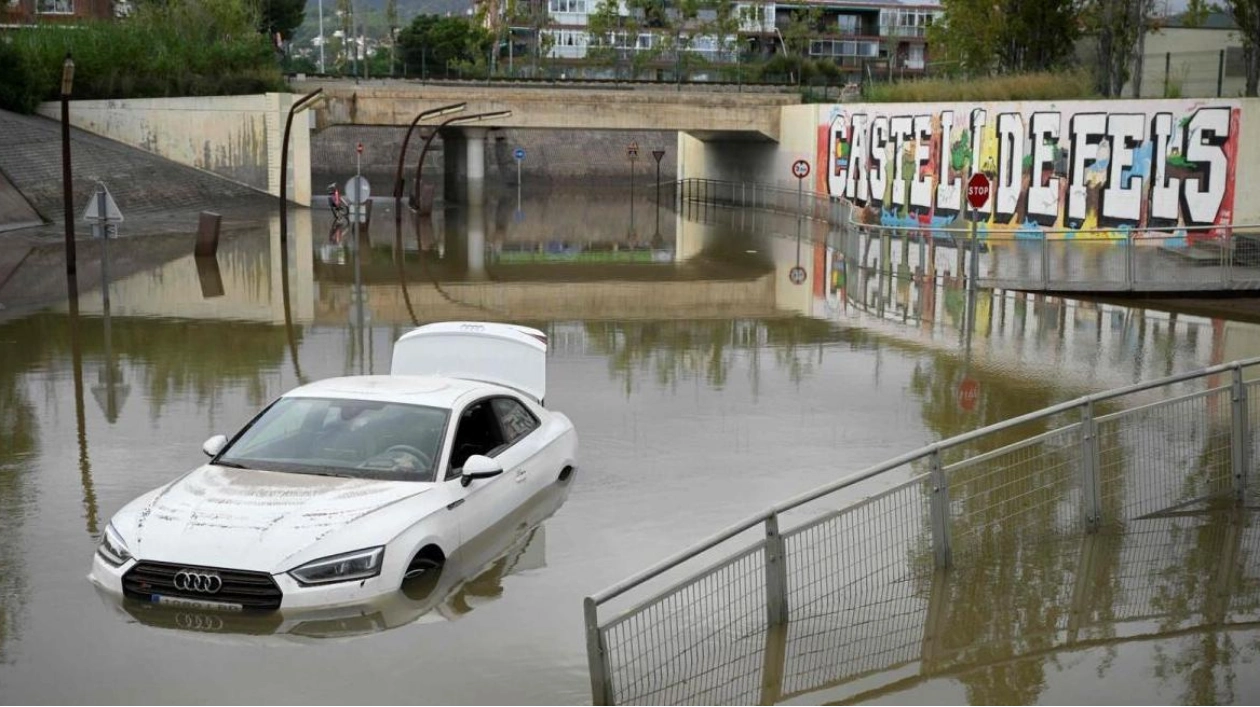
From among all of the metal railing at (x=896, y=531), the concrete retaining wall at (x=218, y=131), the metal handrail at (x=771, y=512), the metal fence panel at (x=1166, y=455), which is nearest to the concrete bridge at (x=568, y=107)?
the concrete retaining wall at (x=218, y=131)

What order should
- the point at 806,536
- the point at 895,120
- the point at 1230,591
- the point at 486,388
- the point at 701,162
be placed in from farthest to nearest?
the point at 701,162
the point at 895,120
the point at 486,388
the point at 1230,591
the point at 806,536

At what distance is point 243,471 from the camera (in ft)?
35.1

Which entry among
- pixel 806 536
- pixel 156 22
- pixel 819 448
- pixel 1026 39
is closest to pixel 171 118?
pixel 156 22

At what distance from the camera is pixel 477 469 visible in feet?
34.9

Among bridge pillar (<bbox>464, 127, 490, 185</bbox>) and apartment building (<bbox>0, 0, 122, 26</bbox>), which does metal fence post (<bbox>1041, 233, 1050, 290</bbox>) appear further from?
apartment building (<bbox>0, 0, 122, 26</bbox>)

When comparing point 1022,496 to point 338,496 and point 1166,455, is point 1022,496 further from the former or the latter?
point 338,496

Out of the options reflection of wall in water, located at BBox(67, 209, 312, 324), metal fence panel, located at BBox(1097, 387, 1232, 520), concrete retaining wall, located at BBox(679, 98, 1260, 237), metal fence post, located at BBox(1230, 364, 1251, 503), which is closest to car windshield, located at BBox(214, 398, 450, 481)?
metal fence panel, located at BBox(1097, 387, 1232, 520)

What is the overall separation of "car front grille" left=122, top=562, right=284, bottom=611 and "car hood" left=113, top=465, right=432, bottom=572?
0.16ft

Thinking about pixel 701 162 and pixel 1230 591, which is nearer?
pixel 1230 591

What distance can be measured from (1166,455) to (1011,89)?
3097 cm

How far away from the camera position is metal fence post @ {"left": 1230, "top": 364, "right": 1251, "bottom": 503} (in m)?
11.6

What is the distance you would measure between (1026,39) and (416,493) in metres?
41.4

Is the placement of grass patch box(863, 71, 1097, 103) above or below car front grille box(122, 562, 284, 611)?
above

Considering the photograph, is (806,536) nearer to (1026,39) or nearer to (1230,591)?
(1230,591)
